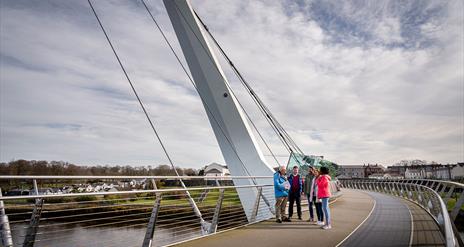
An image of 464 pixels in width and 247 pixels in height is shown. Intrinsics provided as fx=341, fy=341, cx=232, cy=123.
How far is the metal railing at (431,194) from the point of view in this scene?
294 centimetres

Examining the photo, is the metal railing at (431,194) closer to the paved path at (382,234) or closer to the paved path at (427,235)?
the paved path at (427,235)

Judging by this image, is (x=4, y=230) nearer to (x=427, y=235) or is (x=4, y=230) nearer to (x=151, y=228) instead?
(x=151, y=228)

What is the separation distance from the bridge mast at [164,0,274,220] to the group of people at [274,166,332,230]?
3.11 meters

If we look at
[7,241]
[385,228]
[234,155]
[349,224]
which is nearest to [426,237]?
[385,228]

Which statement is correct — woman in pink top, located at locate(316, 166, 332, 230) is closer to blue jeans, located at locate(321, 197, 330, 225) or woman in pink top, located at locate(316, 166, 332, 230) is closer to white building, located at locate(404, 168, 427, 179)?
blue jeans, located at locate(321, 197, 330, 225)

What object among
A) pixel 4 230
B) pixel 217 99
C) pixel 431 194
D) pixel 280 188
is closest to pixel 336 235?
pixel 280 188

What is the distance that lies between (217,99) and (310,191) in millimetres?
5157

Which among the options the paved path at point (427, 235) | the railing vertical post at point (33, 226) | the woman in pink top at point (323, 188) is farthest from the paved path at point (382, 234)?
the railing vertical post at point (33, 226)

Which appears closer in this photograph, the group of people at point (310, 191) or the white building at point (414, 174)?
the group of people at point (310, 191)

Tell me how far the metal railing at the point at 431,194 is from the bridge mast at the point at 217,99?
209 inches

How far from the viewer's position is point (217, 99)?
40.5ft

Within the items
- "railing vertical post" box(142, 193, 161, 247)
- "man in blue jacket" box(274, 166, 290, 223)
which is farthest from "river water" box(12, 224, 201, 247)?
"man in blue jacket" box(274, 166, 290, 223)

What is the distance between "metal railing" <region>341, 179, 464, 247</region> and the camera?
2939 millimetres

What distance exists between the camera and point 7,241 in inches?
126
